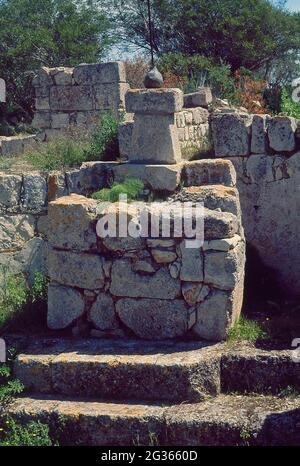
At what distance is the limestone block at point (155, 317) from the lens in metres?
5.82

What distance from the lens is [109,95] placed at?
12352 mm

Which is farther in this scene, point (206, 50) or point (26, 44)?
point (206, 50)

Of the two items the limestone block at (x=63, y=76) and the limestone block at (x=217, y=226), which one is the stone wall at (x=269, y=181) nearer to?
the limestone block at (x=217, y=226)

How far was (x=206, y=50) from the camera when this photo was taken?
61.9 feet

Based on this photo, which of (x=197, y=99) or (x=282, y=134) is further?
(x=197, y=99)

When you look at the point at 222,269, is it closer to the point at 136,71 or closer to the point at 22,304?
the point at 22,304

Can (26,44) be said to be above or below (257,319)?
above

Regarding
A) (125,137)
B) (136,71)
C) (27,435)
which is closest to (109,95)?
(136,71)

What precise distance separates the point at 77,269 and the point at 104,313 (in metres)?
0.43

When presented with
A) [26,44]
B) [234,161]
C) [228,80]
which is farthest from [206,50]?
[234,161]

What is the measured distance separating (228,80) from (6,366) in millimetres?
7582
